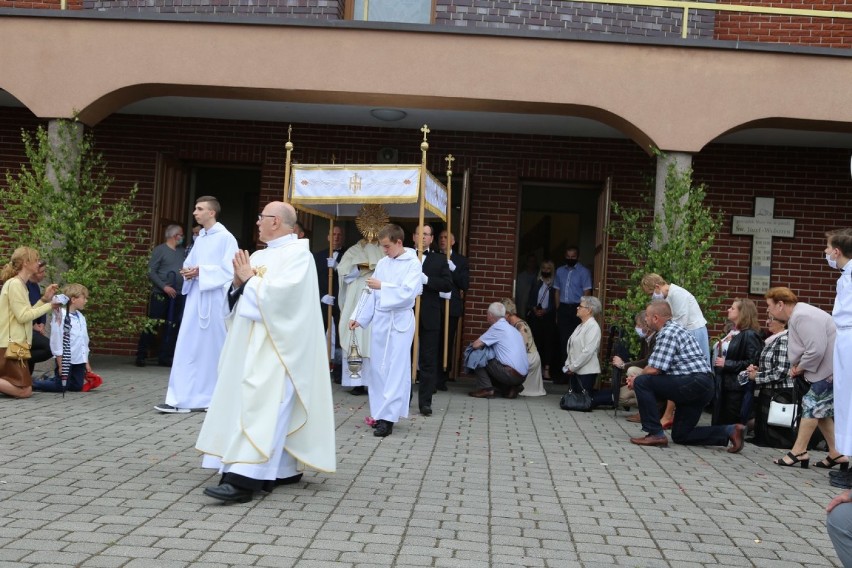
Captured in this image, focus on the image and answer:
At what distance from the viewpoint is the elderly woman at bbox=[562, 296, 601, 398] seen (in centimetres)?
1148

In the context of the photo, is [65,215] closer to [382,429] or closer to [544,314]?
[382,429]

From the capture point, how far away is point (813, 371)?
8523 mm

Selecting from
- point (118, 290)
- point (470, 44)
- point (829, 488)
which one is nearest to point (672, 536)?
point (829, 488)

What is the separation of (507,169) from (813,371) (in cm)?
670

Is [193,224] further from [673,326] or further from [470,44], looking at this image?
[673,326]

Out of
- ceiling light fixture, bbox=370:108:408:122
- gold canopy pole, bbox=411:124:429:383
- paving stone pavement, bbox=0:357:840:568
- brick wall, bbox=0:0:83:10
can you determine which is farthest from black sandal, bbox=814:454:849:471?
brick wall, bbox=0:0:83:10

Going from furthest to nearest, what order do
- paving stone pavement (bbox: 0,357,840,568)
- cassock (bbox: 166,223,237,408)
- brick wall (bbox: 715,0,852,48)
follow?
brick wall (bbox: 715,0,852,48)
cassock (bbox: 166,223,237,408)
paving stone pavement (bbox: 0,357,840,568)

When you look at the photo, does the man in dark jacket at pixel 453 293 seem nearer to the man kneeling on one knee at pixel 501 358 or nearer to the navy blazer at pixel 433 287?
the navy blazer at pixel 433 287

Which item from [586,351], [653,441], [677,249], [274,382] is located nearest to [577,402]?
[586,351]

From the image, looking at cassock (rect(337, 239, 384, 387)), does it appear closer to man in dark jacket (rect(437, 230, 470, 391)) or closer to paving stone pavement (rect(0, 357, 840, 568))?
man in dark jacket (rect(437, 230, 470, 391))

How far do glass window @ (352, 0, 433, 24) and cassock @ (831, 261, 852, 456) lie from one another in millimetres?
7345

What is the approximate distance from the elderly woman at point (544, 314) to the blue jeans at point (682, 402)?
18.2 feet

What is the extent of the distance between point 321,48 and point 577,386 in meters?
4.81

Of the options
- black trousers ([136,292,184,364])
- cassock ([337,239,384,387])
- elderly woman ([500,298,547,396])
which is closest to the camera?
cassock ([337,239,384,387])
